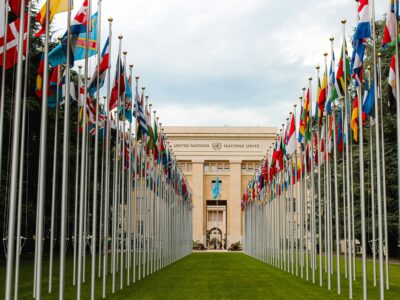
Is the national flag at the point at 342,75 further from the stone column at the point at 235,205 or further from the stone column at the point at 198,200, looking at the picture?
the stone column at the point at 198,200

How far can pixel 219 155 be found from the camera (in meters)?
99.4

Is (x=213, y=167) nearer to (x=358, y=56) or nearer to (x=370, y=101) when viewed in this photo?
(x=370, y=101)

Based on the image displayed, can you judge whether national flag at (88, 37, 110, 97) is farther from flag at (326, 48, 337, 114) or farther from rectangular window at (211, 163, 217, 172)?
rectangular window at (211, 163, 217, 172)

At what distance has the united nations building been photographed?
98.4 meters

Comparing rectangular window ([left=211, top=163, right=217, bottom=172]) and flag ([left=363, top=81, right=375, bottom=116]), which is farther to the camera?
rectangular window ([left=211, top=163, right=217, bottom=172])

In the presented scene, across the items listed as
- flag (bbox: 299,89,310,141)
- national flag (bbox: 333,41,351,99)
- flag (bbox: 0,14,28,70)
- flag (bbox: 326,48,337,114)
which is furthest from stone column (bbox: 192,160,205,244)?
flag (bbox: 0,14,28,70)

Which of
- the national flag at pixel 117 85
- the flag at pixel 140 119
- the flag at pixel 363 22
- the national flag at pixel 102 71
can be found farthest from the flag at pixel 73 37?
the flag at pixel 140 119

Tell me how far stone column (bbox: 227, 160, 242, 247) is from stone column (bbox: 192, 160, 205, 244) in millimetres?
4240

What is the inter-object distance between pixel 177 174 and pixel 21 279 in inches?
979

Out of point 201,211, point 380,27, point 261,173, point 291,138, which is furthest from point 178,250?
point 201,211

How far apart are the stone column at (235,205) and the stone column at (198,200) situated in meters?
4.24

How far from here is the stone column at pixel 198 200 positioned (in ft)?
318

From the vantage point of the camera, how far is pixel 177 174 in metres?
51.3

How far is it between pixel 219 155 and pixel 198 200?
306 inches
